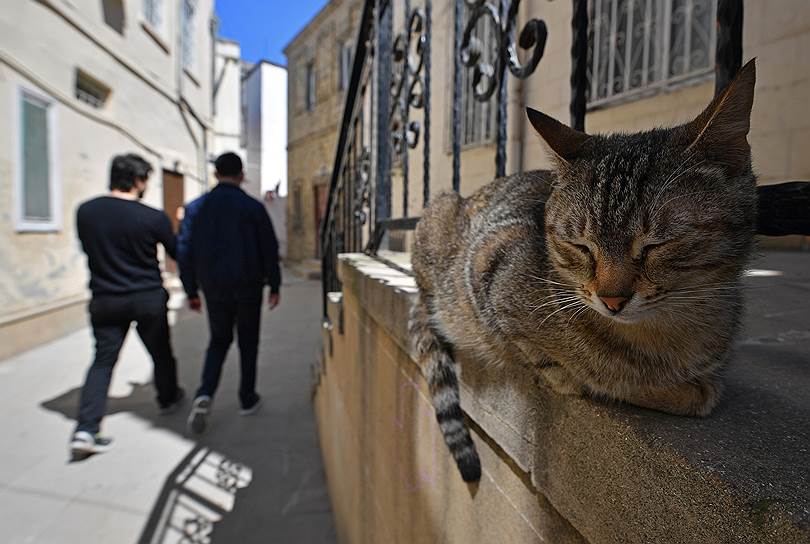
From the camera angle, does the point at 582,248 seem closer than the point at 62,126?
Yes

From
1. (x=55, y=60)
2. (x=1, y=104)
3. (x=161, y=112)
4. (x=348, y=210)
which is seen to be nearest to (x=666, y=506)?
(x=348, y=210)

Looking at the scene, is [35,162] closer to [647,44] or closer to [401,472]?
[401,472]

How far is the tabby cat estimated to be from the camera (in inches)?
28.3

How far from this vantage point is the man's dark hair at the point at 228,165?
436 centimetres

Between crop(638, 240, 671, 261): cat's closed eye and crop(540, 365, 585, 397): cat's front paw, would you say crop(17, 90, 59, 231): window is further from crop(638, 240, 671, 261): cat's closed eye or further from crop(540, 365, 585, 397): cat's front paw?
crop(638, 240, 671, 261): cat's closed eye

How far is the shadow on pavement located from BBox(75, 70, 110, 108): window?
4934 mm

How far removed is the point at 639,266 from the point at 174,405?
16.0 feet

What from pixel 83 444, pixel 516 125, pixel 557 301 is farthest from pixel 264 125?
pixel 557 301

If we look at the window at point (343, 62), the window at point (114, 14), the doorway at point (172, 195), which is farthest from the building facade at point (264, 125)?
the window at point (114, 14)

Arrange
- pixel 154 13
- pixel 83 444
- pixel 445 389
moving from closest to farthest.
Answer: pixel 445 389
pixel 83 444
pixel 154 13

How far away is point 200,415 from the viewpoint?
163 inches

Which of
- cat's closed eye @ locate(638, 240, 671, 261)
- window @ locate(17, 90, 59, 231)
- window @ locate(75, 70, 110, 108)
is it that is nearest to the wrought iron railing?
cat's closed eye @ locate(638, 240, 671, 261)

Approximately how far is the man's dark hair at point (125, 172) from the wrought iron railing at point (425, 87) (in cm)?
165

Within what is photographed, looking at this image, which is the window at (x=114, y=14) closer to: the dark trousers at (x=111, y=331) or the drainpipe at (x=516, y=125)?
the dark trousers at (x=111, y=331)
